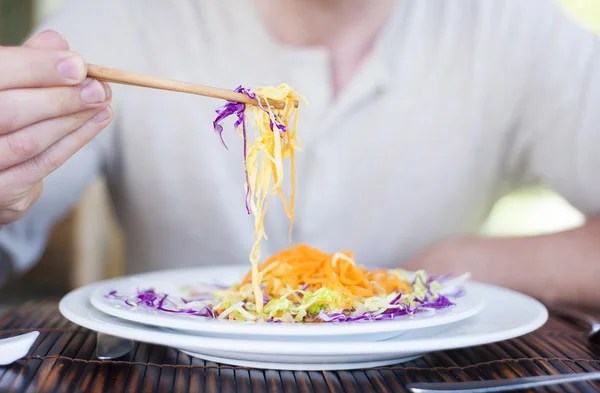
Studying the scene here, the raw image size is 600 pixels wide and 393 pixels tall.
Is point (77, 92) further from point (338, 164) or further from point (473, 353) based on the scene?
point (338, 164)

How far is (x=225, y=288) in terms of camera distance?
100 cm

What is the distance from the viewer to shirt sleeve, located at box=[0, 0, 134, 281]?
1.50 m

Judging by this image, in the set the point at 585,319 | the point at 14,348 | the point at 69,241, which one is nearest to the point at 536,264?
the point at 585,319

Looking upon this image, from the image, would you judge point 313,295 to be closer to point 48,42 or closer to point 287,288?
point 287,288


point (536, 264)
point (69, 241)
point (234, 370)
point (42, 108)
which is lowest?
point (69, 241)

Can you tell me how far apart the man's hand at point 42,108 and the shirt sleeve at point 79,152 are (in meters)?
0.66

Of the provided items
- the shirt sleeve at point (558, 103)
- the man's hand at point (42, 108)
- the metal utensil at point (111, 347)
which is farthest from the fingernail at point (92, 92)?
the shirt sleeve at point (558, 103)

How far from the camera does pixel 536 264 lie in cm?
135

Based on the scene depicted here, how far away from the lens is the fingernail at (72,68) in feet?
2.28

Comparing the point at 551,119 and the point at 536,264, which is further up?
the point at 551,119

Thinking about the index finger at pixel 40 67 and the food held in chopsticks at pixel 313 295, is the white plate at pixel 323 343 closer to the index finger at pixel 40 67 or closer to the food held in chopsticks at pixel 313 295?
the food held in chopsticks at pixel 313 295

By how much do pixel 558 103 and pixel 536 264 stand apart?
0.56 m

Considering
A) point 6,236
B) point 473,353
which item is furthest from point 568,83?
point 6,236

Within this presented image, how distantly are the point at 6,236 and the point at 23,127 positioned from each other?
0.79 metres
